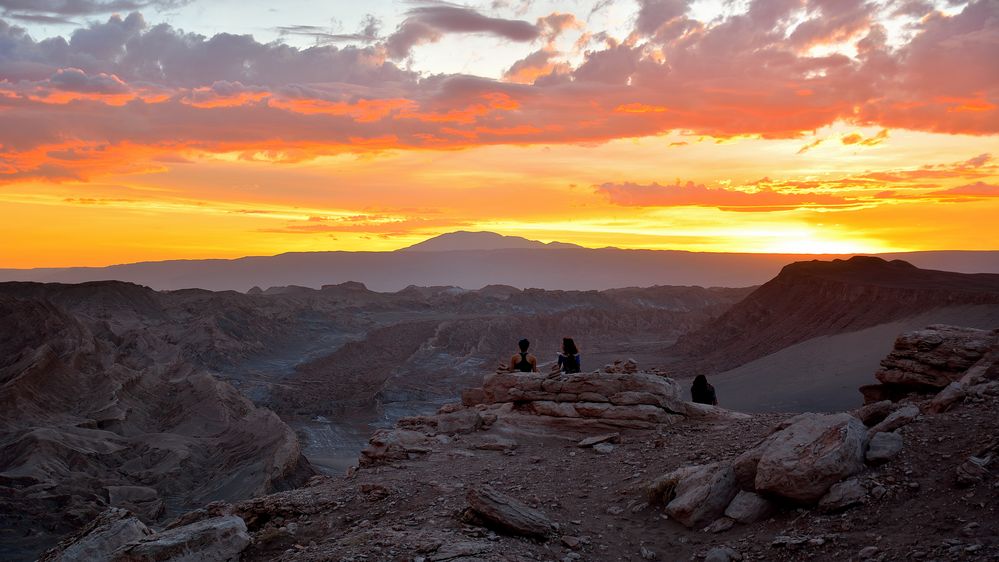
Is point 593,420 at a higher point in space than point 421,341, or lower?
higher

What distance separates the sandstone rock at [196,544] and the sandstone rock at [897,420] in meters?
6.57

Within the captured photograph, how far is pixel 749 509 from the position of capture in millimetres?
7348

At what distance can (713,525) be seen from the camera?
294 inches

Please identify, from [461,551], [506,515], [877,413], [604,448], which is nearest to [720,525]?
[506,515]

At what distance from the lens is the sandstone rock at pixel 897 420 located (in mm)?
7992

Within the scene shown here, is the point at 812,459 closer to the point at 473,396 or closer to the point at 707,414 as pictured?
the point at 707,414

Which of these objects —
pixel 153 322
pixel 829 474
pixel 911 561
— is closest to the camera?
pixel 911 561

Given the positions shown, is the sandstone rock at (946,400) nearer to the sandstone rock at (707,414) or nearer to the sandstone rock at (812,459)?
the sandstone rock at (812,459)

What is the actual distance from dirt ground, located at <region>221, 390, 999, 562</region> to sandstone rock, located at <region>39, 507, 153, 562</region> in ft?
4.16

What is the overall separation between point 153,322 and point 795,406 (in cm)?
5531

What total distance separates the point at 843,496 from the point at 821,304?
39.9 m

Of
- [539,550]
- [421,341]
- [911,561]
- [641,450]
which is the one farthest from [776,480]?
[421,341]

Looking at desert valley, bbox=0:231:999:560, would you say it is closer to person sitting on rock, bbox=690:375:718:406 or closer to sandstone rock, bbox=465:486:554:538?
sandstone rock, bbox=465:486:554:538

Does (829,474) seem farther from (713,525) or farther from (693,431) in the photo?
(693,431)
